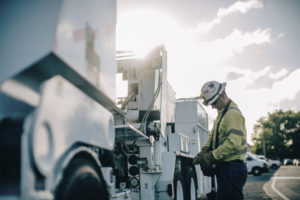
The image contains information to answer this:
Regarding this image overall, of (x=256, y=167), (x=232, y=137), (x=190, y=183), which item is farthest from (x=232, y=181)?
(x=256, y=167)

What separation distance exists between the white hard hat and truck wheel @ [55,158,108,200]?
2.31 meters

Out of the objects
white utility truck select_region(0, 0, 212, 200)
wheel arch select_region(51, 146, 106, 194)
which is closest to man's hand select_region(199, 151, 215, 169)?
white utility truck select_region(0, 0, 212, 200)

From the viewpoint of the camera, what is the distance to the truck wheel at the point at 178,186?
17.7 ft

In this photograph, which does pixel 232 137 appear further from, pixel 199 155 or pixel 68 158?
pixel 68 158

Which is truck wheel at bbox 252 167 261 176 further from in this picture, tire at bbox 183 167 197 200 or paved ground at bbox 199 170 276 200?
tire at bbox 183 167 197 200

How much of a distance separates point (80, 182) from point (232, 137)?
2.45m

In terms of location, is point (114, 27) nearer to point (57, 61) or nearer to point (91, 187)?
point (57, 61)

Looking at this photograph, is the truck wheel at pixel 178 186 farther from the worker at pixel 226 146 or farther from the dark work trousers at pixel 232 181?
the dark work trousers at pixel 232 181

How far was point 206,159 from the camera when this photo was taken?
404 centimetres

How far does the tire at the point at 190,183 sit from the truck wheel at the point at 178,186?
0.91 feet

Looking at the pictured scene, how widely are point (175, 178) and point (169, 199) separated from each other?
0.54 m

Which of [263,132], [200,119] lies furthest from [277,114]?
[200,119]

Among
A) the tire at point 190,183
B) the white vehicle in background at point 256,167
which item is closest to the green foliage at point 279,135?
the white vehicle in background at point 256,167

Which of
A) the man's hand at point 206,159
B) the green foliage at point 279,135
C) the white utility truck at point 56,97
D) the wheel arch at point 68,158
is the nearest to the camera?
the white utility truck at point 56,97
